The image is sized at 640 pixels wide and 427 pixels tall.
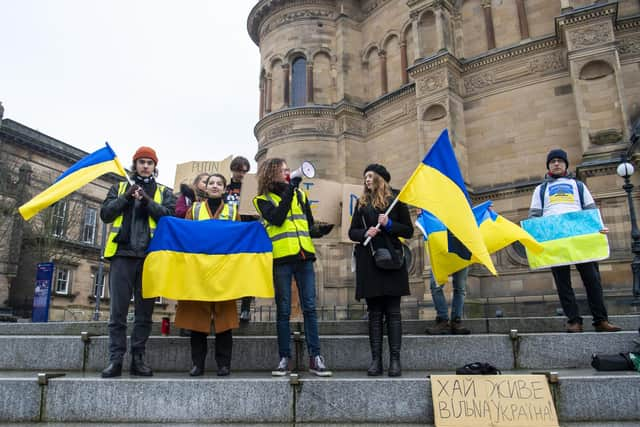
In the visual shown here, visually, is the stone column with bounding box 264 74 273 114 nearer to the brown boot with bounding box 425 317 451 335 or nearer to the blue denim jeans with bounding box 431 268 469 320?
the blue denim jeans with bounding box 431 268 469 320

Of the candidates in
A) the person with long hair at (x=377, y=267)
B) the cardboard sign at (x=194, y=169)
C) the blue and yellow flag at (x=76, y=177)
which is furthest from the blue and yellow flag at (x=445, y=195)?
the cardboard sign at (x=194, y=169)

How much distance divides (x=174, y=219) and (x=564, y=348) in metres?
4.90

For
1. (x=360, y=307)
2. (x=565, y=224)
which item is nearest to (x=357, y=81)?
(x=360, y=307)

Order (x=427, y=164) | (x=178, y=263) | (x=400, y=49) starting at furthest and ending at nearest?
(x=400, y=49)
(x=427, y=164)
(x=178, y=263)

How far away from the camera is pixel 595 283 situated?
20.7ft

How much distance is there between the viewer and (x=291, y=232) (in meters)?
5.37

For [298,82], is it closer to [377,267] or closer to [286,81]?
[286,81]

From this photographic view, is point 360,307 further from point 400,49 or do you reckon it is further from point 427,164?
point 427,164

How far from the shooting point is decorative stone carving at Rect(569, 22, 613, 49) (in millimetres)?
14984

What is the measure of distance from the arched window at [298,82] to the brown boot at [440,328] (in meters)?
19.3

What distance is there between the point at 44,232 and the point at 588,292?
29555 millimetres

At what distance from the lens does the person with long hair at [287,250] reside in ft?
Result: 16.9

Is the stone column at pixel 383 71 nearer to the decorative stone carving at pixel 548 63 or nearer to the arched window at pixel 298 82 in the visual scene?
the arched window at pixel 298 82

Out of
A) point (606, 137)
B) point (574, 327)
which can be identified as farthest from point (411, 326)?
point (606, 137)
